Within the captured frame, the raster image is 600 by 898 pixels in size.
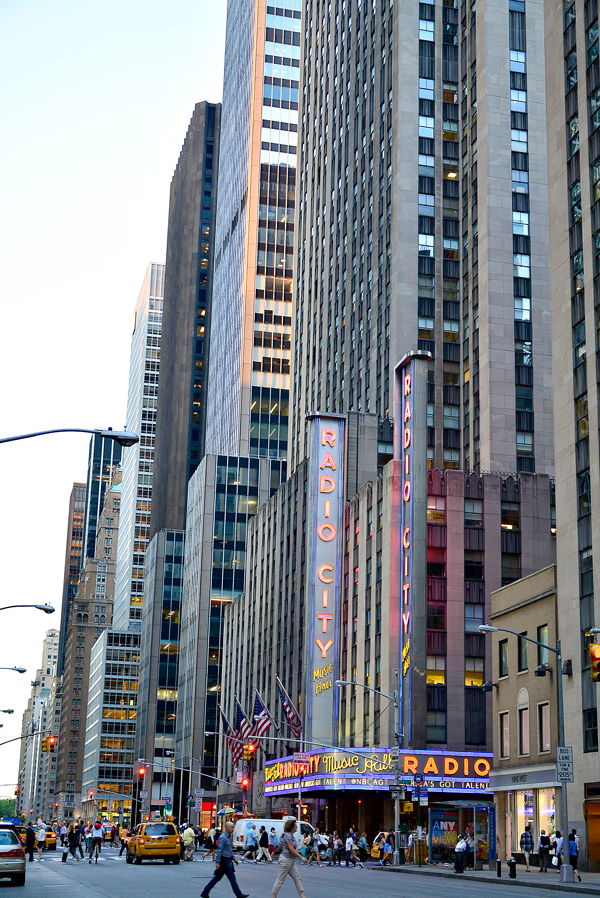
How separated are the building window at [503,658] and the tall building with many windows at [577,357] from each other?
701cm

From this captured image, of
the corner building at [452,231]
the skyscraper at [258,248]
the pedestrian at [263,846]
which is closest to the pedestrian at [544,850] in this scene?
the pedestrian at [263,846]

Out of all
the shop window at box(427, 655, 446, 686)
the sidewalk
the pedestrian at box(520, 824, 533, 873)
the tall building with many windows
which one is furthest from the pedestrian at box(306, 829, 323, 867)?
the tall building with many windows

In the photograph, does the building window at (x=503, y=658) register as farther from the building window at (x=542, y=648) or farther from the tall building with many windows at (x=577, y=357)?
the tall building with many windows at (x=577, y=357)

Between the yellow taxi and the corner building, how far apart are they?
45.6m

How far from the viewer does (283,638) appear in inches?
3821

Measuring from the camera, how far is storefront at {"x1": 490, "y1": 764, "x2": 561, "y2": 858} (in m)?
51.4

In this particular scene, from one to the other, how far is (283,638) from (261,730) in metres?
25.3

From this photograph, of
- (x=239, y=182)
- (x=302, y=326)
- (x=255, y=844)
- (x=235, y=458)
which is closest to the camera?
(x=255, y=844)

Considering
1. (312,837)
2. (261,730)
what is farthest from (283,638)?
(312,837)

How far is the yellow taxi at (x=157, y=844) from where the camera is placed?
47500mm

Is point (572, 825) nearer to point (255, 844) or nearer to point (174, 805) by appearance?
point (255, 844)

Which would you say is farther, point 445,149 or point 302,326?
point 302,326

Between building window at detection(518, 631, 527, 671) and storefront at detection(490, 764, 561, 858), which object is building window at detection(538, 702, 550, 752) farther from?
building window at detection(518, 631, 527, 671)

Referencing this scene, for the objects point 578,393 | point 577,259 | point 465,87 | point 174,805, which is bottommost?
point 174,805
